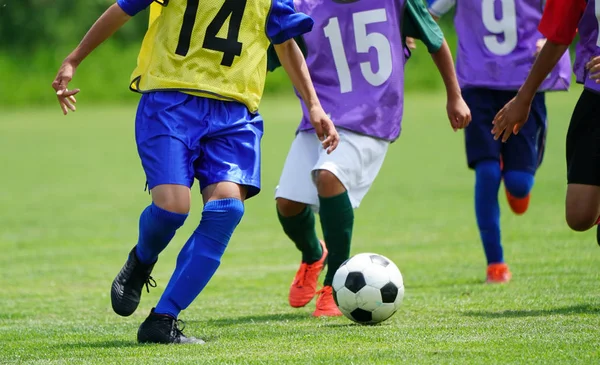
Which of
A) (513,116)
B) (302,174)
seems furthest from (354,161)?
(513,116)

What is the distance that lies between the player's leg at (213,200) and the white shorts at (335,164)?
2.79ft

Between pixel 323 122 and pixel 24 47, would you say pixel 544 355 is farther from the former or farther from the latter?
pixel 24 47

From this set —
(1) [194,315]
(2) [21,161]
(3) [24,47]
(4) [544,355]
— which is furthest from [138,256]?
(3) [24,47]

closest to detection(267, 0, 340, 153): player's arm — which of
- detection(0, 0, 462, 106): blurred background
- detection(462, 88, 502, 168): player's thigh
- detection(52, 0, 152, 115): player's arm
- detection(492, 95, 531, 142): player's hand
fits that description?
detection(52, 0, 152, 115): player's arm

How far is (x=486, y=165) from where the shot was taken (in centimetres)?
693

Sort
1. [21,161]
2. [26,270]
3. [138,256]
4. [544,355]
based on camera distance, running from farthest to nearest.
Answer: [21,161]
[26,270]
[138,256]
[544,355]

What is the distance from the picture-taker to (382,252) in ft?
28.1

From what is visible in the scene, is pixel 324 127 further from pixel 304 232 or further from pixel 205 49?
pixel 304 232

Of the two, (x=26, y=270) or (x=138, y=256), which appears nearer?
(x=138, y=256)

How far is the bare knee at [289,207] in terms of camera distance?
5.89 metres

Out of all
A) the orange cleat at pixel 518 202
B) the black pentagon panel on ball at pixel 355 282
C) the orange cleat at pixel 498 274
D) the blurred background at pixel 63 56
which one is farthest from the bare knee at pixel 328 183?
the blurred background at pixel 63 56

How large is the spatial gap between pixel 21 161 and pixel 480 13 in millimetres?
12732

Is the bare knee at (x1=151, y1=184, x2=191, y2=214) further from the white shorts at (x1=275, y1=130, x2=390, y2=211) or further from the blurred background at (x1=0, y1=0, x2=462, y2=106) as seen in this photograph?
the blurred background at (x1=0, y1=0, x2=462, y2=106)

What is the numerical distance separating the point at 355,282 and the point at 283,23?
4.45 feet
